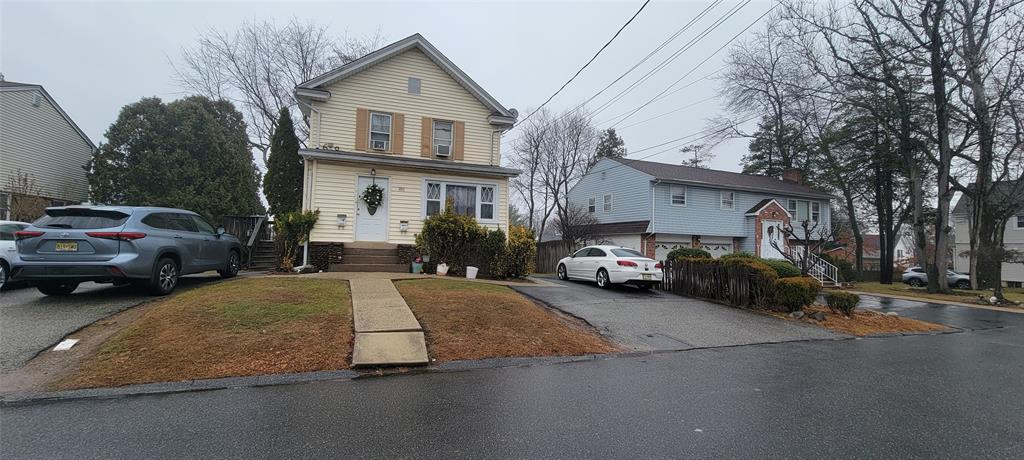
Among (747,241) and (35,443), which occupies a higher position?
(747,241)

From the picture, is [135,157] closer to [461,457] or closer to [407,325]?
[407,325]

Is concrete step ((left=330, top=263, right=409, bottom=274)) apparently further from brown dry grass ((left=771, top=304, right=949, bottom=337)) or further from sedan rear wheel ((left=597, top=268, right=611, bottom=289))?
brown dry grass ((left=771, top=304, right=949, bottom=337))

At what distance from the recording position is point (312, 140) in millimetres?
13891

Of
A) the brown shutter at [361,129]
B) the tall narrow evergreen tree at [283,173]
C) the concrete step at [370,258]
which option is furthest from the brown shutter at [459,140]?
the tall narrow evergreen tree at [283,173]

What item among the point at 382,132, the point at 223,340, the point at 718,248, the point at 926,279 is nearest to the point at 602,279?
the point at 382,132

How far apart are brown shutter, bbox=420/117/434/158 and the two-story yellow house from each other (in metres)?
0.03

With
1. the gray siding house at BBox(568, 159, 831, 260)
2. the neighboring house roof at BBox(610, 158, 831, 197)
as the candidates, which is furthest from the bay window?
the neighboring house roof at BBox(610, 158, 831, 197)

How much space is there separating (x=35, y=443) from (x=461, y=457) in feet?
9.89

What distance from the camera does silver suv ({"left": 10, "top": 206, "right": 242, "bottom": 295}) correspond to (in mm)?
7148

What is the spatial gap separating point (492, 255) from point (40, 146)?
2293 centimetres

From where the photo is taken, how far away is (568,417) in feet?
12.5

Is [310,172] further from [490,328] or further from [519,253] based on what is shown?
[490,328]

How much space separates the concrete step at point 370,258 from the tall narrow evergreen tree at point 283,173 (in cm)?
592

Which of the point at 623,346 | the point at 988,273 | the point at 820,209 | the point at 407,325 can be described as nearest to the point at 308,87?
the point at 407,325
